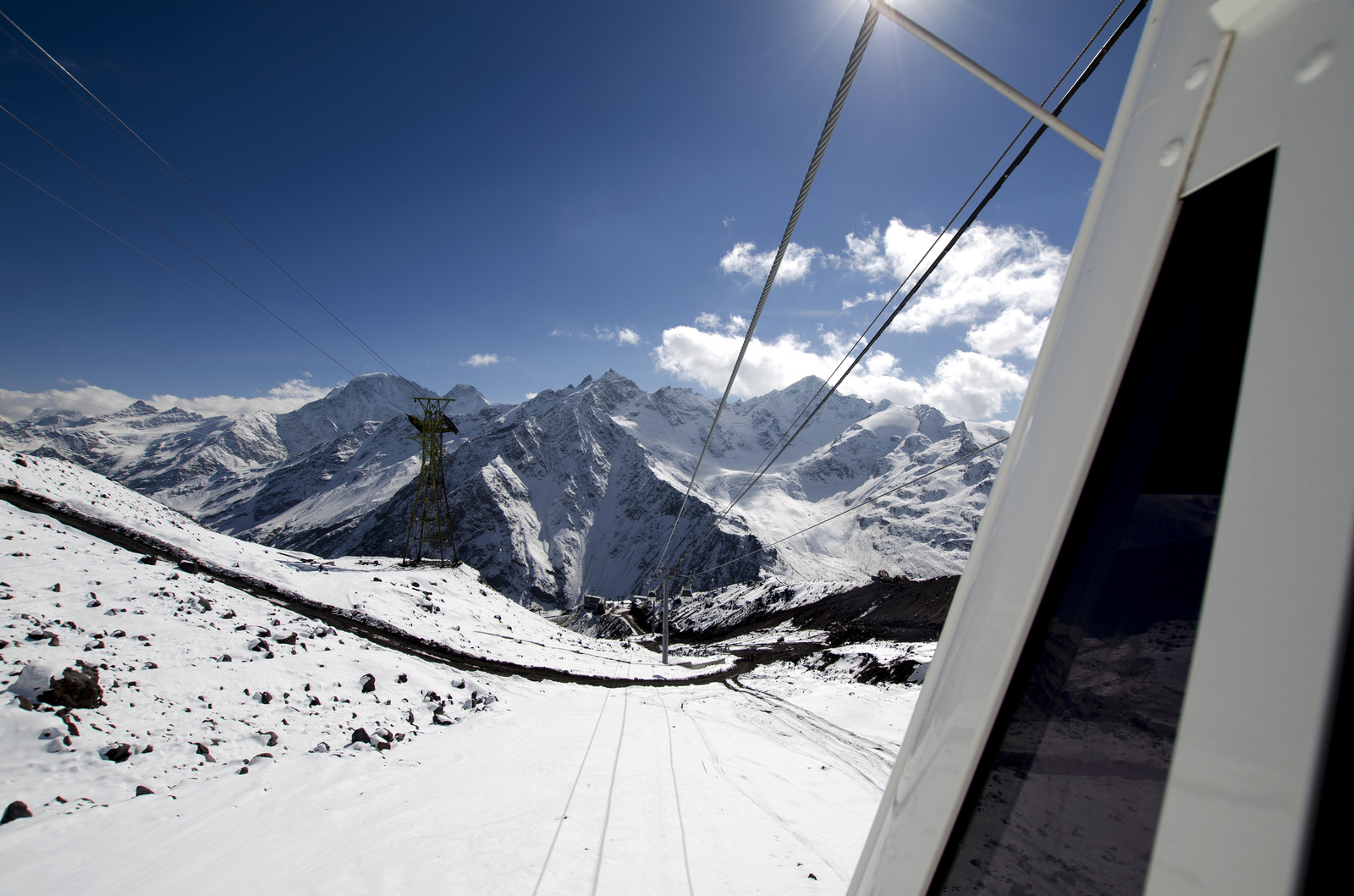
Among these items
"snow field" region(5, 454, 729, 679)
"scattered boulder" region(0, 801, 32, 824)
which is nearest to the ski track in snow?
"scattered boulder" region(0, 801, 32, 824)

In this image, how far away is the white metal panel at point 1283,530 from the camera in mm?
776

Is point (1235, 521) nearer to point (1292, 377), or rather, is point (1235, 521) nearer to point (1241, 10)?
point (1292, 377)

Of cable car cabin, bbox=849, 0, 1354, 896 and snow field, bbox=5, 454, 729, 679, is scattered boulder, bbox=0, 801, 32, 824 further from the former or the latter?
snow field, bbox=5, 454, 729, 679

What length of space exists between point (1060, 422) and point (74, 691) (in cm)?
1326

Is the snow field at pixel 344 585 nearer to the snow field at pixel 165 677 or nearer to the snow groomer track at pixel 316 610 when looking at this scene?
the snow groomer track at pixel 316 610

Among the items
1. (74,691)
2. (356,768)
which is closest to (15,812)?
(74,691)

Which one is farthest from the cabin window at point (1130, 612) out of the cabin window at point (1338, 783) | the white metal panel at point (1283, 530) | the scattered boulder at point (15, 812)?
A: the scattered boulder at point (15, 812)

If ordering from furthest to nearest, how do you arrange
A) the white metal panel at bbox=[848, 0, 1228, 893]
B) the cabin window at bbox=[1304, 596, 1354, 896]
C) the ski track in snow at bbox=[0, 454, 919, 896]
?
the ski track in snow at bbox=[0, 454, 919, 896]
the white metal panel at bbox=[848, 0, 1228, 893]
the cabin window at bbox=[1304, 596, 1354, 896]

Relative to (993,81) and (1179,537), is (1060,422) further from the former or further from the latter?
(993,81)

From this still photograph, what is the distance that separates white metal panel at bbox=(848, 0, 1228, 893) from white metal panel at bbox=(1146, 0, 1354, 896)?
27 centimetres

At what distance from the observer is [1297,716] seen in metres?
0.77

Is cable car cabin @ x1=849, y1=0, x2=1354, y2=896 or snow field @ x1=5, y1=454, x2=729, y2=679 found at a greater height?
cable car cabin @ x1=849, y1=0, x2=1354, y2=896

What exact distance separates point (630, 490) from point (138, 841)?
178910 millimetres

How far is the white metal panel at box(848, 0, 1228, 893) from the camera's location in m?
1.37
